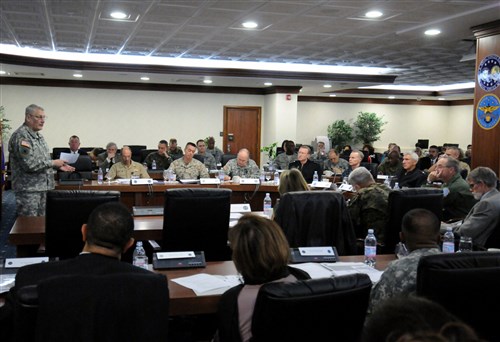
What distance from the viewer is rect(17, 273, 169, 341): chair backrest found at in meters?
1.64

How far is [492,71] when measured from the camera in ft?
21.4

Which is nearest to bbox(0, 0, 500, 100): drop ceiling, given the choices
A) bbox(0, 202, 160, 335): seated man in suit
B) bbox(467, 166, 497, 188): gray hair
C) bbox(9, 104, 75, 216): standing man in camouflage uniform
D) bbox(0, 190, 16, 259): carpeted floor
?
bbox(9, 104, 75, 216): standing man in camouflage uniform

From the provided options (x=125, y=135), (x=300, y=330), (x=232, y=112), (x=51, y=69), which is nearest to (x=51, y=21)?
(x=51, y=69)

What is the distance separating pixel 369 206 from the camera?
192 inches

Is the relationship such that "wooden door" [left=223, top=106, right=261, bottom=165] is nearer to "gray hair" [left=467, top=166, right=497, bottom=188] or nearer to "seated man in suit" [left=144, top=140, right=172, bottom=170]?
"seated man in suit" [left=144, top=140, right=172, bottom=170]

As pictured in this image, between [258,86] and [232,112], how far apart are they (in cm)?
133

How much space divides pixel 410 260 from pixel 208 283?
1.05 meters

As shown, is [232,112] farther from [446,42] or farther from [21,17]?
[21,17]

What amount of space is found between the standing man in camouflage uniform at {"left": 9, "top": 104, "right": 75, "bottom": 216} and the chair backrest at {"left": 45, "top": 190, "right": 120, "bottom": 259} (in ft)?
5.63

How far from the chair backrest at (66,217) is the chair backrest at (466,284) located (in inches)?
97.7

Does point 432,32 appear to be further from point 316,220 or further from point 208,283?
point 208,283

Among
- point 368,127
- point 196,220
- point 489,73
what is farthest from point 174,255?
point 368,127

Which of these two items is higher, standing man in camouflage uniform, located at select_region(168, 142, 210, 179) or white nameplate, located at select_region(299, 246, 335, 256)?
standing man in camouflage uniform, located at select_region(168, 142, 210, 179)

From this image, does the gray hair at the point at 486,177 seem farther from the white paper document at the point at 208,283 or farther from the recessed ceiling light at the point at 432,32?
the recessed ceiling light at the point at 432,32
